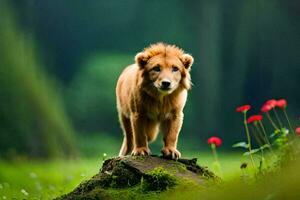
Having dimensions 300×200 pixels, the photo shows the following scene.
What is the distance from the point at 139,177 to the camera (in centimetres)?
689

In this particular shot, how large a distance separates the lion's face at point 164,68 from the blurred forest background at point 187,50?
1299 cm

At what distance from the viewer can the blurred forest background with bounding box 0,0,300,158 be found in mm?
24453

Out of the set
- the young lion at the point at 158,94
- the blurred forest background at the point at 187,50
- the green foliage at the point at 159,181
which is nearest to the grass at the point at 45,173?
the young lion at the point at 158,94

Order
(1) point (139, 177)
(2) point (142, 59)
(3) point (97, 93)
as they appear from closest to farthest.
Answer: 1. (1) point (139, 177)
2. (2) point (142, 59)
3. (3) point (97, 93)

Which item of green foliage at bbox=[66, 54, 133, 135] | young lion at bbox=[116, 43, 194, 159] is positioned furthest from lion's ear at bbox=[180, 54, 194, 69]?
green foliage at bbox=[66, 54, 133, 135]

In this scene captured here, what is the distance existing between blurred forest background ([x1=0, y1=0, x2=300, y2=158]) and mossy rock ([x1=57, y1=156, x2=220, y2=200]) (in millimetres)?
13837

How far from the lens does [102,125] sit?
24672 millimetres

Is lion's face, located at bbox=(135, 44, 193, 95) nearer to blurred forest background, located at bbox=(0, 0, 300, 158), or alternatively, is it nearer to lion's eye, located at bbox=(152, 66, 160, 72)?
lion's eye, located at bbox=(152, 66, 160, 72)

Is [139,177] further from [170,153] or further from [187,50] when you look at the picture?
[187,50]

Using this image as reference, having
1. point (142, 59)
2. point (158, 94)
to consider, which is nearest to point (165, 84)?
point (158, 94)

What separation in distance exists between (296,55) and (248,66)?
1442mm

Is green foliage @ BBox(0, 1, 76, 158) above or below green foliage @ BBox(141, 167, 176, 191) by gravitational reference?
above

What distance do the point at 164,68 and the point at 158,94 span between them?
0.22 metres

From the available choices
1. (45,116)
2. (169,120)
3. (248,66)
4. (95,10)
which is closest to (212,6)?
(248,66)
